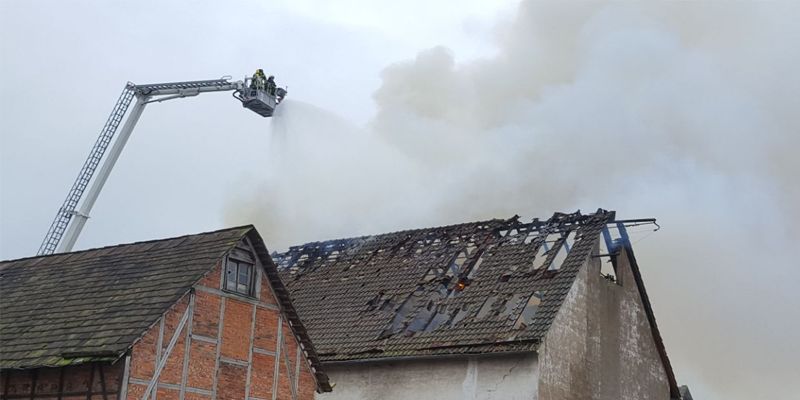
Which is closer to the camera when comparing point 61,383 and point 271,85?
point 61,383

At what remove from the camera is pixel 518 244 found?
99.1 ft

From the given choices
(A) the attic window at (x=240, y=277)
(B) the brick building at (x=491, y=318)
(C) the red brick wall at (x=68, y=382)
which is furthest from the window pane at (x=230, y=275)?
(B) the brick building at (x=491, y=318)

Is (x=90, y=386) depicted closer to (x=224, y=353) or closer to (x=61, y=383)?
(x=61, y=383)

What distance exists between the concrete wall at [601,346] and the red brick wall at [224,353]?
22.6ft

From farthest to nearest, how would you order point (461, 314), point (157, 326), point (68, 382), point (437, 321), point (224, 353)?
point (437, 321) < point (461, 314) < point (224, 353) < point (157, 326) < point (68, 382)

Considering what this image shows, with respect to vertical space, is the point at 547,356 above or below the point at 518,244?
below

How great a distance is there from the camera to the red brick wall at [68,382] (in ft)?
60.6

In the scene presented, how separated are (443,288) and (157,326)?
11800 mm

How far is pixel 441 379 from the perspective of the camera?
2652cm

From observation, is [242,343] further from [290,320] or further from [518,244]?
[518,244]

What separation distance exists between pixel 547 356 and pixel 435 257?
22.1ft

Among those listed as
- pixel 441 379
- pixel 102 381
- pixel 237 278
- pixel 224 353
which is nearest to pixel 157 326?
pixel 102 381

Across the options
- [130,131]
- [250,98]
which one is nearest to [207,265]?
[250,98]

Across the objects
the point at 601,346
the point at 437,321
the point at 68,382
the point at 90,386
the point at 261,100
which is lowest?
the point at 90,386
